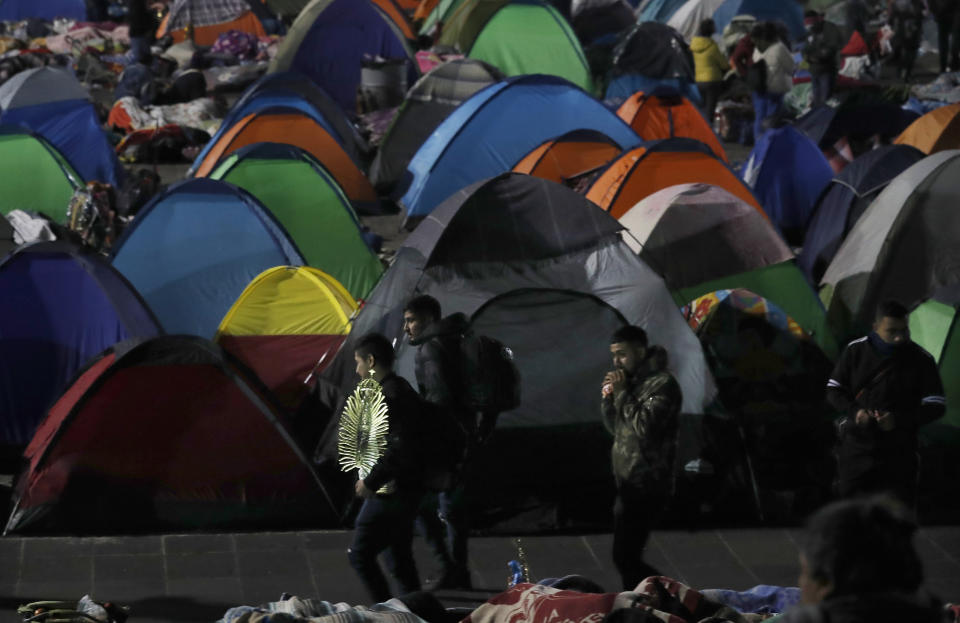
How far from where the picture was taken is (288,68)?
21594 millimetres

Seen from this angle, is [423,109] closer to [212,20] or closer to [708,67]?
[708,67]

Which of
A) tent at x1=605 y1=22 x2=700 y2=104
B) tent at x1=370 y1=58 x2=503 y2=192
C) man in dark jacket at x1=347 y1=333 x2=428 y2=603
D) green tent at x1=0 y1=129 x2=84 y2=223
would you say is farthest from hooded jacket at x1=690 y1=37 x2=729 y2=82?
man in dark jacket at x1=347 y1=333 x2=428 y2=603

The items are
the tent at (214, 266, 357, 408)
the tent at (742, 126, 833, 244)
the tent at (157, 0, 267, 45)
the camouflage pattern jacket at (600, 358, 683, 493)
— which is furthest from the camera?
the tent at (157, 0, 267, 45)

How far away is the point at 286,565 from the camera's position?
27.5ft

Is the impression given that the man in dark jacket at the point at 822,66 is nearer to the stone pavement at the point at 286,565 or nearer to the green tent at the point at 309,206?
the green tent at the point at 309,206

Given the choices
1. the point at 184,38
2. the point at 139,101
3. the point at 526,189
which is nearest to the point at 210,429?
the point at 526,189

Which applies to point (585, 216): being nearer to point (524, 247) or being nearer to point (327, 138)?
point (524, 247)

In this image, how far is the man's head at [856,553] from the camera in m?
3.74

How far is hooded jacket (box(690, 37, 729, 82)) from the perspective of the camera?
20578mm

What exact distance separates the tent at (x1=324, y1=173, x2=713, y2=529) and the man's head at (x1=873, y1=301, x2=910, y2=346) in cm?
161

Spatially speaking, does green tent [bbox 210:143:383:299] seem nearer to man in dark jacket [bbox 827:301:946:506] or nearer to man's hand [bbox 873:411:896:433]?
man in dark jacket [bbox 827:301:946:506]

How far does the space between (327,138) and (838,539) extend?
13.3 metres

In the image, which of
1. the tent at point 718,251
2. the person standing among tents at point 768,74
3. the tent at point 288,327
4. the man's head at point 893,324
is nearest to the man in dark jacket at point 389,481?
the man's head at point 893,324

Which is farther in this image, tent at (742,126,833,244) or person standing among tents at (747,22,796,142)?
person standing among tents at (747,22,796,142)
